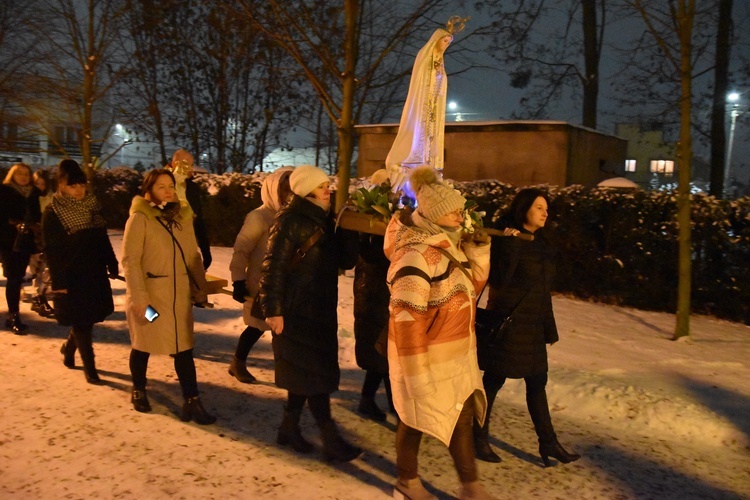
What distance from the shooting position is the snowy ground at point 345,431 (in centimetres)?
405

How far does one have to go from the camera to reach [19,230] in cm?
749

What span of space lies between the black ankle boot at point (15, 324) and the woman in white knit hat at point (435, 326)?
5.18 metres

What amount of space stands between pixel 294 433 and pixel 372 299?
1.06 m

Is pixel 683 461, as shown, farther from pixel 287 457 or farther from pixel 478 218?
pixel 287 457

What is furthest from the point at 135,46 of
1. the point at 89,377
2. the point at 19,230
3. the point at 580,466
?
the point at 580,466

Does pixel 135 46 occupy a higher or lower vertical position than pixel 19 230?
higher

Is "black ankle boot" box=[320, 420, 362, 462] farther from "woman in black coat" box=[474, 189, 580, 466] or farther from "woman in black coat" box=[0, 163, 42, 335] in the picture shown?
"woman in black coat" box=[0, 163, 42, 335]

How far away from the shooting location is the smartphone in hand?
477 centimetres

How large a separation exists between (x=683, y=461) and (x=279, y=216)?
10.8 ft

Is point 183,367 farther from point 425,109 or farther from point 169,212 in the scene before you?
point 425,109

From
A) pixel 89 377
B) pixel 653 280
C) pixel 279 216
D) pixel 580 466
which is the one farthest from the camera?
pixel 653 280

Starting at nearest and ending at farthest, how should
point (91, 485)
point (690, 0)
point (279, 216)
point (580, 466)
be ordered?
1. point (91, 485)
2. point (279, 216)
3. point (580, 466)
4. point (690, 0)

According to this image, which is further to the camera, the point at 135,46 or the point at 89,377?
the point at 135,46

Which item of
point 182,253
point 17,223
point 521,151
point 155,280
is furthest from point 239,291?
point 521,151
